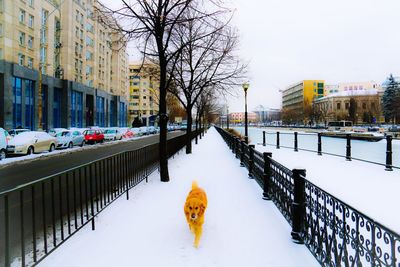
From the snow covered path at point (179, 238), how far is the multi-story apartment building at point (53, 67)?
57.5ft

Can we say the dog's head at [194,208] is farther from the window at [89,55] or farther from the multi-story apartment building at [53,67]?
the window at [89,55]

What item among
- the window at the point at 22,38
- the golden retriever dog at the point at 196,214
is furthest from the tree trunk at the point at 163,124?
the window at the point at 22,38

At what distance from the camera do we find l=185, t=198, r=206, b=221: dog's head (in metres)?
4.32

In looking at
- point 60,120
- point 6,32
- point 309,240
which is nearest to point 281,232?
point 309,240

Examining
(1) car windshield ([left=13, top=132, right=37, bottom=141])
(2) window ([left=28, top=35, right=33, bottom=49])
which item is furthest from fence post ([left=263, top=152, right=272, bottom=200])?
(2) window ([left=28, top=35, right=33, bottom=49])

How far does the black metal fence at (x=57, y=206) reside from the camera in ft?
11.5

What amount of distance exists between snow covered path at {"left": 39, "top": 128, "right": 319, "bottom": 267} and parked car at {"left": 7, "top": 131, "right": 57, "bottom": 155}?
45.8 feet

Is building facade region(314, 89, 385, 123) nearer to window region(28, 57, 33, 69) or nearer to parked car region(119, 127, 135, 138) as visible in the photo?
parked car region(119, 127, 135, 138)

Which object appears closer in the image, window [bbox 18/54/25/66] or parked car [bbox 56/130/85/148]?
parked car [bbox 56/130/85/148]

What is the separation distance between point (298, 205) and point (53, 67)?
140 ft

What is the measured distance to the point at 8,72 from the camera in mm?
30250

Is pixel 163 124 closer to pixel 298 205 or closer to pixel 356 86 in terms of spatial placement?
pixel 298 205

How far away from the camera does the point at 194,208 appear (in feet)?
14.3

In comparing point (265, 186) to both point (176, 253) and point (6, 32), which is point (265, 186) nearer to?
point (176, 253)
